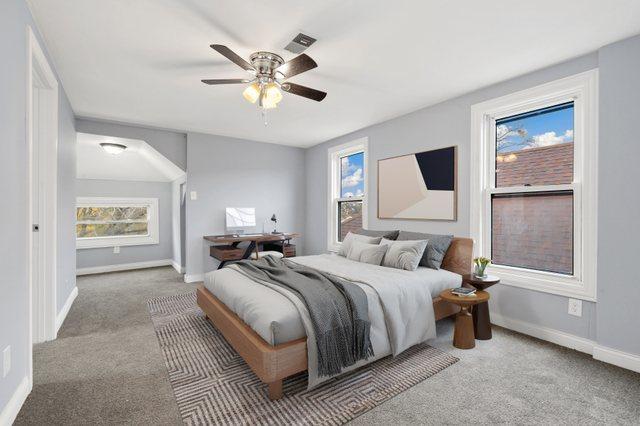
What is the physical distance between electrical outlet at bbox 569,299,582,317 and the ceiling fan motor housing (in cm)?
329

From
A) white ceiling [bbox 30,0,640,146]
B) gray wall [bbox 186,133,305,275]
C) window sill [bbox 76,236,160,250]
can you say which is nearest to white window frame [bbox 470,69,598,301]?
white ceiling [bbox 30,0,640,146]

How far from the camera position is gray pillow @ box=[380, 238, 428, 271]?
3078 millimetres

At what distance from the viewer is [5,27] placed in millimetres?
1581

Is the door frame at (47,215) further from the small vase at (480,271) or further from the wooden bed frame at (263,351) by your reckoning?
the small vase at (480,271)

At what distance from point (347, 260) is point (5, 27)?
330 centimetres

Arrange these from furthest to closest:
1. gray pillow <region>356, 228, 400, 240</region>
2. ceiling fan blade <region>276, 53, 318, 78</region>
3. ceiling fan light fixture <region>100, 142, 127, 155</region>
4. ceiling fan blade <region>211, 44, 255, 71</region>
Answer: ceiling fan light fixture <region>100, 142, 127, 155</region>, gray pillow <region>356, 228, 400, 240</region>, ceiling fan blade <region>276, 53, 318, 78</region>, ceiling fan blade <region>211, 44, 255, 71</region>

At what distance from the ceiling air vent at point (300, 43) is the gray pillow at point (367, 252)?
7.19ft

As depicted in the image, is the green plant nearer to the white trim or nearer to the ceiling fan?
the white trim

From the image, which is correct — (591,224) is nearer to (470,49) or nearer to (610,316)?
(610,316)

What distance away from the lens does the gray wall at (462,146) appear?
262cm

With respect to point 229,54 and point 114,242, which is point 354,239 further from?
point 114,242

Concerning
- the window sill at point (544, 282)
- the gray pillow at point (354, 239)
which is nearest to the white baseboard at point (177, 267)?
the gray pillow at point (354, 239)

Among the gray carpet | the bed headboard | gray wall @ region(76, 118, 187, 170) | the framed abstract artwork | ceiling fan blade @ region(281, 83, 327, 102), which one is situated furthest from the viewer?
gray wall @ region(76, 118, 187, 170)

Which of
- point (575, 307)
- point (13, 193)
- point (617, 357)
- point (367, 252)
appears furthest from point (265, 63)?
point (617, 357)
